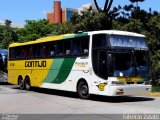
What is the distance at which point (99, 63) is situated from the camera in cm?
1834

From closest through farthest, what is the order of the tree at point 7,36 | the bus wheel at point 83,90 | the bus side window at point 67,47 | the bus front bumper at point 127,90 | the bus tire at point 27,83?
the bus front bumper at point 127,90
the bus wheel at point 83,90
the bus side window at point 67,47
the bus tire at point 27,83
the tree at point 7,36

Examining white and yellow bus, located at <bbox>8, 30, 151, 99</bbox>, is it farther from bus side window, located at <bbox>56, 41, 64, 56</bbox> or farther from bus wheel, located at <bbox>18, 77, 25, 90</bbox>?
bus wheel, located at <bbox>18, 77, 25, 90</bbox>

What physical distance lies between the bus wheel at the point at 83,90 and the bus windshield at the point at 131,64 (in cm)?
215

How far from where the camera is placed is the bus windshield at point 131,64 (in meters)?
17.9

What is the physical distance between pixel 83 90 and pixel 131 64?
9.02 feet

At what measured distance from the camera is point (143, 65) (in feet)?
61.4

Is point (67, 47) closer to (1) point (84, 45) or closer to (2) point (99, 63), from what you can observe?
(1) point (84, 45)

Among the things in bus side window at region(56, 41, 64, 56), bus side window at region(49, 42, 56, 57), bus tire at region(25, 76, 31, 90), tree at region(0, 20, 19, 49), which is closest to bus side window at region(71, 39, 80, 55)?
bus side window at region(56, 41, 64, 56)

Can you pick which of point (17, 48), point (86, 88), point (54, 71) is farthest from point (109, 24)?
point (86, 88)

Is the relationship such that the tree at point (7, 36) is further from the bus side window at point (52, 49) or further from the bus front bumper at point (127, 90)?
the bus front bumper at point (127, 90)

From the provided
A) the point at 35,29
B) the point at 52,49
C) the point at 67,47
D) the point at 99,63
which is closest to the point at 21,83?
the point at 52,49

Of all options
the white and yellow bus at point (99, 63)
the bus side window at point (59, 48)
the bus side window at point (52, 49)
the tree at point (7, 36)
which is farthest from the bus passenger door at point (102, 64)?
the tree at point (7, 36)

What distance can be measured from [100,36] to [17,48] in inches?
394

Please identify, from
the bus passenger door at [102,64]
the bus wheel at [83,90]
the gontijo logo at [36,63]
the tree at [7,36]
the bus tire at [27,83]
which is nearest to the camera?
the bus passenger door at [102,64]
